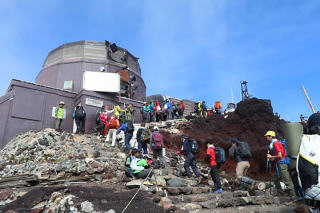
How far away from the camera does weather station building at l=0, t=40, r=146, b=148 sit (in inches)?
634

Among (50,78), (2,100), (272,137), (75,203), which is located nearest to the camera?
(75,203)

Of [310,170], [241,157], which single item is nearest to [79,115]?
[241,157]

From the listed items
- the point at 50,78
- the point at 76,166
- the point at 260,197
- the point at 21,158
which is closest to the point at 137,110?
the point at 50,78

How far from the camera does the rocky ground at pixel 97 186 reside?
18.1 feet

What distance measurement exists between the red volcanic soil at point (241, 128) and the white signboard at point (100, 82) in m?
6.58

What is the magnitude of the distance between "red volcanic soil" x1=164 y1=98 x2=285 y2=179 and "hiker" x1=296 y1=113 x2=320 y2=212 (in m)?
12.2

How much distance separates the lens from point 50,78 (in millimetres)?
23750

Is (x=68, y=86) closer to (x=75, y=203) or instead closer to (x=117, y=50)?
(x=117, y=50)

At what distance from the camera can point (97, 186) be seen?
7074 millimetres

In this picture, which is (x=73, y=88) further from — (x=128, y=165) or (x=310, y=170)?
(x=310, y=170)

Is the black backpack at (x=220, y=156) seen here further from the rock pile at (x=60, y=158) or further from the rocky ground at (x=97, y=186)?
the rock pile at (x=60, y=158)

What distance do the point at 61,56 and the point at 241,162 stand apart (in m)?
22.0

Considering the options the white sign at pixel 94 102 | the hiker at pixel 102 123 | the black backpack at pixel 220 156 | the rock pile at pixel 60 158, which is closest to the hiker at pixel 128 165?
the rock pile at pixel 60 158

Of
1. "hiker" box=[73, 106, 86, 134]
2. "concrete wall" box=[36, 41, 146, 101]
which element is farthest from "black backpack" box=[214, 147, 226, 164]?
"concrete wall" box=[36, 41, 146, 101]
